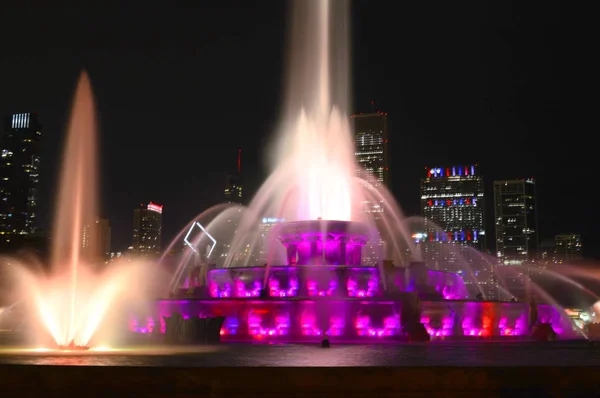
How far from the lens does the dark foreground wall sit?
11.0 meters

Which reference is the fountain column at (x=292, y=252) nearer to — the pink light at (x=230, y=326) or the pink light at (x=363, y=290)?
the pink light at (x=363, y=290)

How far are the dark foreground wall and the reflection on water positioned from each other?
143 centimetres

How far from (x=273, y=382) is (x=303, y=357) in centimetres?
395

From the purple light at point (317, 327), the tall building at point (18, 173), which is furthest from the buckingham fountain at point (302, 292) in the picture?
the tall building at point (18, 173)

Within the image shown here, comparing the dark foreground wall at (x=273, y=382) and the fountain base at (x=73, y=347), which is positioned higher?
the dark foreground wall at (x=273, y=382)

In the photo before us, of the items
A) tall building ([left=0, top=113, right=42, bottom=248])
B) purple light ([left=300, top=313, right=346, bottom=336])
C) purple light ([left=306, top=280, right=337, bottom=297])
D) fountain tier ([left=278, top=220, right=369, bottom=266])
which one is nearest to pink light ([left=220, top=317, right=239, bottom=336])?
purple light ([left=300, top=313, right=346, bottom=336])

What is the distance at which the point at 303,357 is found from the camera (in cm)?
1505

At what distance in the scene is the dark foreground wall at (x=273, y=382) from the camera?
11.0m

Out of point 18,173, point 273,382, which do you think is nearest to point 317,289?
point 273,382

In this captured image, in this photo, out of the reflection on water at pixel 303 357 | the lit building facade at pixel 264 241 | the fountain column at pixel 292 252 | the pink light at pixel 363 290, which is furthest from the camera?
the lit building facade at pixel 264 241

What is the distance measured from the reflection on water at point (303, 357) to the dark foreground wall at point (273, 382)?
1.43 meters

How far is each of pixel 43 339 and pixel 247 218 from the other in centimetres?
1773

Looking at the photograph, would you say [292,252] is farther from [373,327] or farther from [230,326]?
[373,327]

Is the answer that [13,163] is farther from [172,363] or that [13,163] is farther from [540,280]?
[172,363]
